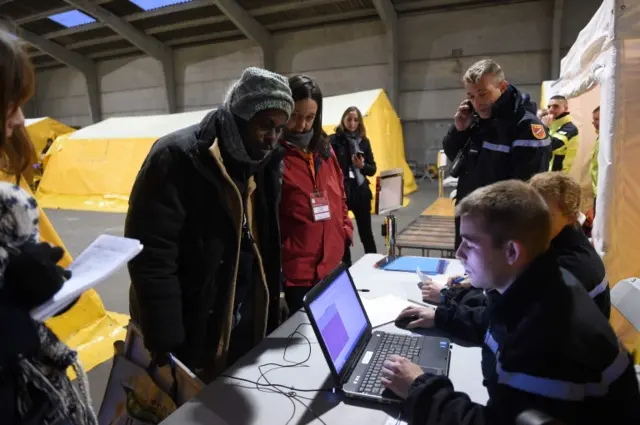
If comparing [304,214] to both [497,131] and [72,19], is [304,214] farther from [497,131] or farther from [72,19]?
[72,19]

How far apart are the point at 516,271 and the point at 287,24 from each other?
1029 cm

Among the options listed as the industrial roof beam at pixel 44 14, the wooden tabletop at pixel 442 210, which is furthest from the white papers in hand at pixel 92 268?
the industrial roof beam at pixel 44 14

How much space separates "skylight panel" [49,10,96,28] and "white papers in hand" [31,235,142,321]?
39.1 ft

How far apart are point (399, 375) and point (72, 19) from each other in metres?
12.7

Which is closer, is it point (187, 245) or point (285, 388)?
point (285, 388)

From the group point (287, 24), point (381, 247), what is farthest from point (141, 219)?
point (287, 24)

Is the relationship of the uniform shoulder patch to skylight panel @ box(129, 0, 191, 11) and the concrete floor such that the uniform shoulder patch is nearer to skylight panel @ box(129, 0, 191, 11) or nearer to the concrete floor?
the concrete floor

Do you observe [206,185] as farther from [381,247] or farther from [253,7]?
[253,7]

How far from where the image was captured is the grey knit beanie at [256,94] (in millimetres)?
1113

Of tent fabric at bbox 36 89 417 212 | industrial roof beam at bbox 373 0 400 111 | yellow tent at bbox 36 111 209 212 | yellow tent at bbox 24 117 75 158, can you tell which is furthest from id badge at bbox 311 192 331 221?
yellow tent at bbox 24 117 75 158

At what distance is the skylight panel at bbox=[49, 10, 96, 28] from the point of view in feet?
34.6

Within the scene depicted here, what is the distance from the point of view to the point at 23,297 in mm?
542

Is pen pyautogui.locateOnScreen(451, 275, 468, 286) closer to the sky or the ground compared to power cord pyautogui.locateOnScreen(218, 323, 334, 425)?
closer to the sky

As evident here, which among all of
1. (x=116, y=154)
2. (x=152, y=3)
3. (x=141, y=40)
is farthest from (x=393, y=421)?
(x=141, y=40)
